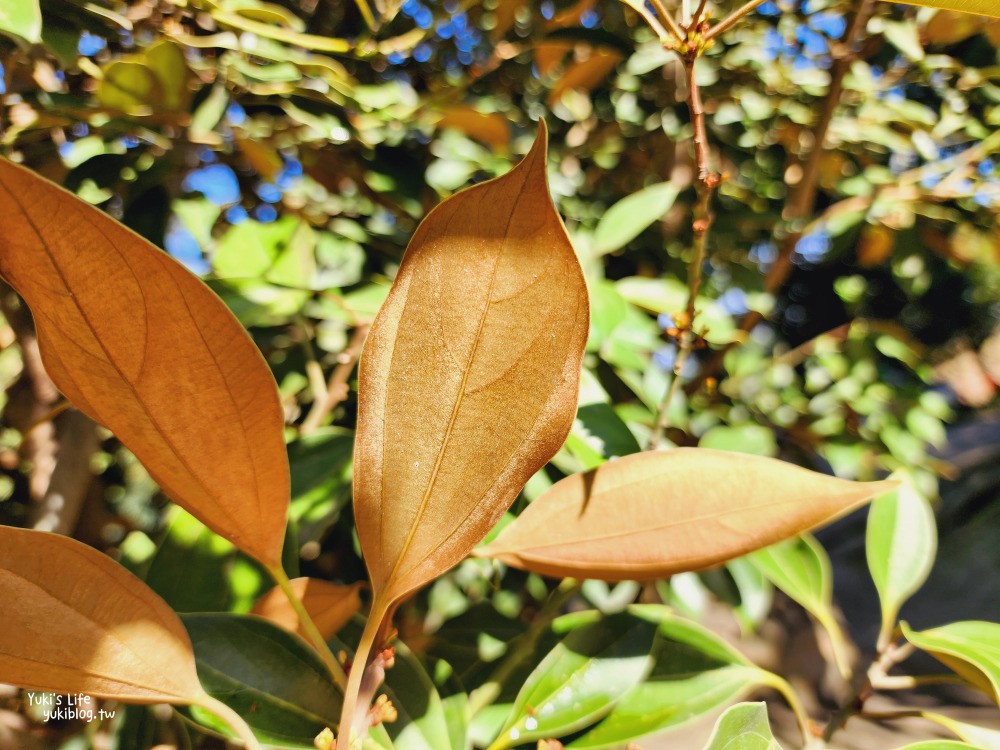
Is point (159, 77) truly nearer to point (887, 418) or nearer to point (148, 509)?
point (148, 509)

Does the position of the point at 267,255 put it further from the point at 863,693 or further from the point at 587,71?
the point at 863,693

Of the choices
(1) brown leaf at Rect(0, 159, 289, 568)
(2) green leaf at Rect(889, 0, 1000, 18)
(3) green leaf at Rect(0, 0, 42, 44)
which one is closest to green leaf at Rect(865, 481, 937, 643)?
(2) green leaf at Rect(889, 0, 1000, 18)

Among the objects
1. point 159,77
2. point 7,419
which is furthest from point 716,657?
point 7,419

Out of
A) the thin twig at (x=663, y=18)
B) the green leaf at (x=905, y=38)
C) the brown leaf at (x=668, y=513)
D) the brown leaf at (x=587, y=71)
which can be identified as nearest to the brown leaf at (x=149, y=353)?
the brown leaf at (x=668, y=513)

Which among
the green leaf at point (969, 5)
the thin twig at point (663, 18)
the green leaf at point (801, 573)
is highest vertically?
the green leaf at point (969, 5)

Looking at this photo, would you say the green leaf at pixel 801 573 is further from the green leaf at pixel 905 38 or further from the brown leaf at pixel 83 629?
the green leaf at pixel 905 38

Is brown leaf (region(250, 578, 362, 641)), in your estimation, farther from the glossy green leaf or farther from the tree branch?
the tree branch

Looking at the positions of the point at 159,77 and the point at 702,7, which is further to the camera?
→ the point at 159,77
